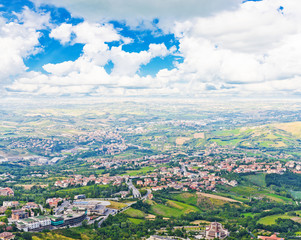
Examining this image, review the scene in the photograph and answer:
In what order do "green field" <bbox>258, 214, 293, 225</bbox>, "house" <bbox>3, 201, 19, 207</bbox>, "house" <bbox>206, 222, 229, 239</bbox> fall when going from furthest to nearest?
"house" <bbox>3, 201, 19, 207</bbox> < "green field" <bbox>258, 214, 293, 225</bbox> < "house" <bbox>206, 222, 229, 239</bbox>

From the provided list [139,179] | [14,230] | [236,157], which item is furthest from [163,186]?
[236,157]

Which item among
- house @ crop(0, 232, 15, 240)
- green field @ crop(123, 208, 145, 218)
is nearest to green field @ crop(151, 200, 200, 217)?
green field @ crop(123, 208, 145, 218)

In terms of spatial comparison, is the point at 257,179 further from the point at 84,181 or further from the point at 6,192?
the point at 6,192

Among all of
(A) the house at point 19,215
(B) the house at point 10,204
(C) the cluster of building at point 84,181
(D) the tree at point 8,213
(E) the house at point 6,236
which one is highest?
(E) the house at point 6,236

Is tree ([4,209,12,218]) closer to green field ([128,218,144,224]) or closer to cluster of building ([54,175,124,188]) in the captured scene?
green field ([128,218,144,224])

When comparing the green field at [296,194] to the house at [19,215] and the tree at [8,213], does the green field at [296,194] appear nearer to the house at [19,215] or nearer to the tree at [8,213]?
the house at [19,215]

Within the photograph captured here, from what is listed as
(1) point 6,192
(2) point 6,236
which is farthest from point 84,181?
(2) point 6,236

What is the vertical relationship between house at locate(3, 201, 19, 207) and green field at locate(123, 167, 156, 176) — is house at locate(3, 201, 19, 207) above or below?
above

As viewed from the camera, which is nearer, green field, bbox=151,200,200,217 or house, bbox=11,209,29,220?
house, bbox=11,209,29,220

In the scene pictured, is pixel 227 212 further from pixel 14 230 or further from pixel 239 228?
pixel 14 230

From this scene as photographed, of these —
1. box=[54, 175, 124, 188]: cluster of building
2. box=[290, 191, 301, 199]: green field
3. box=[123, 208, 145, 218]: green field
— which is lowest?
box=[290, 191, 301, 199]: green field

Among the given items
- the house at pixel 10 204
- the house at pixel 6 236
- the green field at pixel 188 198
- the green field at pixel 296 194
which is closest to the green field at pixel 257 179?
the green field at pixel 296 194
